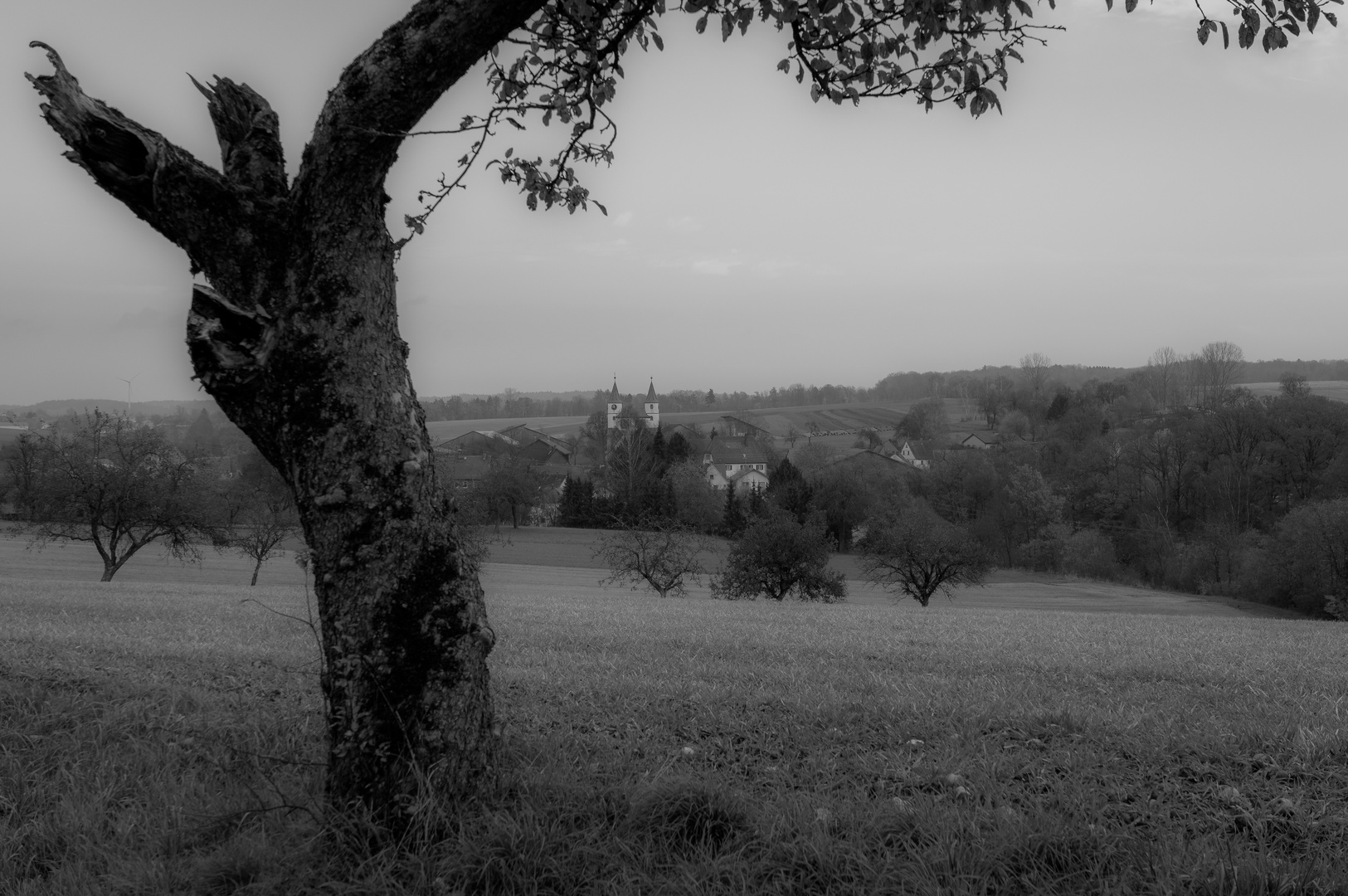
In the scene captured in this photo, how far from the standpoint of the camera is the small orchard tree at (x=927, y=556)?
4312 centimetres

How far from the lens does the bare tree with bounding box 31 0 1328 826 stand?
3248mm

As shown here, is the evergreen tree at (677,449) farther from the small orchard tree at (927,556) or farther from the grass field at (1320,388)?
the grass field at (1320,388)

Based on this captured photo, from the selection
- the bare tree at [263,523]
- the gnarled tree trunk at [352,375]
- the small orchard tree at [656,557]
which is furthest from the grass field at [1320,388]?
the gnarled tree trunk at [352,375]

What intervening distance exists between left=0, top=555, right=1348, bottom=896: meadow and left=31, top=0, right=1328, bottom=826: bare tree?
1.07ft

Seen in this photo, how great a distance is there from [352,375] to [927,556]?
42548 mm

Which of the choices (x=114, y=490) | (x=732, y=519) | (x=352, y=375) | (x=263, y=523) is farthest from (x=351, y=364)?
(x=732, y=519)

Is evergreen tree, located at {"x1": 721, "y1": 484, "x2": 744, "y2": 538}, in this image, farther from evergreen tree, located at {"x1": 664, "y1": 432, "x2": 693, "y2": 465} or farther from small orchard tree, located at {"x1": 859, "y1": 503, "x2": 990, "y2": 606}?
small orchard tree, located at {"x1": 859, "y1": 503, "x2": 990, "y2": 606}

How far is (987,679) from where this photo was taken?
276 inches

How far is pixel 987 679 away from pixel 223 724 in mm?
5537

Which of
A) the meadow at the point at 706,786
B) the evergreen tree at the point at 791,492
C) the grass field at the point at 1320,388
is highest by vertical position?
the grass field at the point at 1320,388

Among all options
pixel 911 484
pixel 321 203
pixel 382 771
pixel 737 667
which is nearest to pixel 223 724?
pixel 382 771

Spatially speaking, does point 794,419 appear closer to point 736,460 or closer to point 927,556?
point 736,460

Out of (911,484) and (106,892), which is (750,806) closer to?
(106,892)

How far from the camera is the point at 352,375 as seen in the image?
3.34 meters
